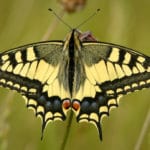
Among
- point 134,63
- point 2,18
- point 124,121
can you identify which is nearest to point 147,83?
point 134,63

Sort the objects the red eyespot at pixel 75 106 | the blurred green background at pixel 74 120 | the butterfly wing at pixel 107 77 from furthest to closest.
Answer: the blurred green background at pixel 74 120, the butterfly wing at pixel 107 77, the red eyespot at pixel 75 106

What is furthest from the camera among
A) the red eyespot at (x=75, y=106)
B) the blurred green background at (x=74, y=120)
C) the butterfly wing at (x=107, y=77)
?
the blurred green background at (x=74, y=120)

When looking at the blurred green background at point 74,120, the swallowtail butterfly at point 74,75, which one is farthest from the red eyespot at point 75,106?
the blurred green background at point 74,120

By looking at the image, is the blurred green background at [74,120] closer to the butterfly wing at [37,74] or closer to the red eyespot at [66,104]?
the butterfly wing at [37,74]

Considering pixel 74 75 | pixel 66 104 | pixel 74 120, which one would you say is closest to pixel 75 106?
pixel 66 104

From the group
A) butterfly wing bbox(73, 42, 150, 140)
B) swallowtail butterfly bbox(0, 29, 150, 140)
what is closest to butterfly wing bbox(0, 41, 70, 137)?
swallowtail butterfly bbox(0, 29, 150, 140)

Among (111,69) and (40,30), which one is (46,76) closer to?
(111,69)

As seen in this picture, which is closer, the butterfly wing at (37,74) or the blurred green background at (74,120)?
the butterfly wing at (37,74)

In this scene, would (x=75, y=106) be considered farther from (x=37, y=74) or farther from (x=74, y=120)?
(x=74, y=120)
